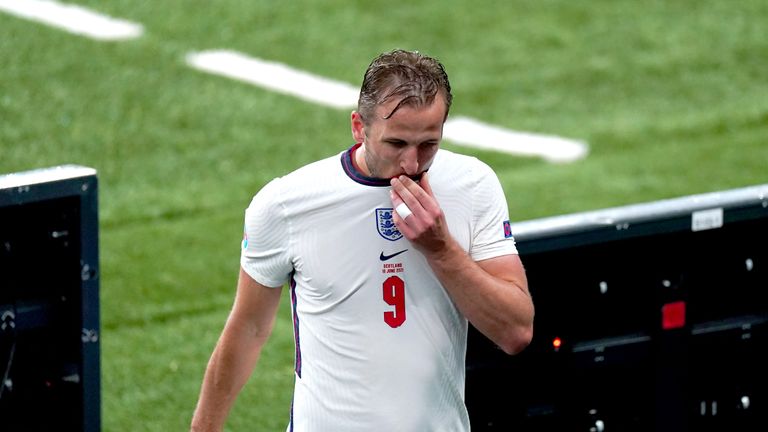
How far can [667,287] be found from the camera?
203 inches

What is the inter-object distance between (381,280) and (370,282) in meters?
0.03

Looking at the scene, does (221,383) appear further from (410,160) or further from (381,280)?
(410,160)

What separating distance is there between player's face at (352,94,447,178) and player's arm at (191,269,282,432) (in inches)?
20.5

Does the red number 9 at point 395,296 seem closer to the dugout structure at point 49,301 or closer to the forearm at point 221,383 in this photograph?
the forearm at point 221,383

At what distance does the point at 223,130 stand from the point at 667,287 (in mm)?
5640

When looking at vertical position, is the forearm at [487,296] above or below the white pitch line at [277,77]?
below

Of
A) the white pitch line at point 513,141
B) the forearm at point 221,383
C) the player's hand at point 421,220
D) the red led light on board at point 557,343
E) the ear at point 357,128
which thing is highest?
the white pitch line at point 513,141

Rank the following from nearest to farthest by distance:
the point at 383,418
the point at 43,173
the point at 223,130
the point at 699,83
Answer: the point at 383,418, the point at 43,173, the point at 223,130, the point at 699,83

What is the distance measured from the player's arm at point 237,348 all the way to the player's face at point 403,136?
1.70ft

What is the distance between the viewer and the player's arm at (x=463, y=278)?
3.60m

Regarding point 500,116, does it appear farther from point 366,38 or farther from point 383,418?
point 383,418

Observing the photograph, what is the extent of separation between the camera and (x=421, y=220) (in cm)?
359

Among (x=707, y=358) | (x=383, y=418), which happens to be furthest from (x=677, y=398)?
(x=383, y=418)

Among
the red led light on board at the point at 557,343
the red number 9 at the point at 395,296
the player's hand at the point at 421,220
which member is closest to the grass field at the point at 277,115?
the red led light on board at the point at 557,343
